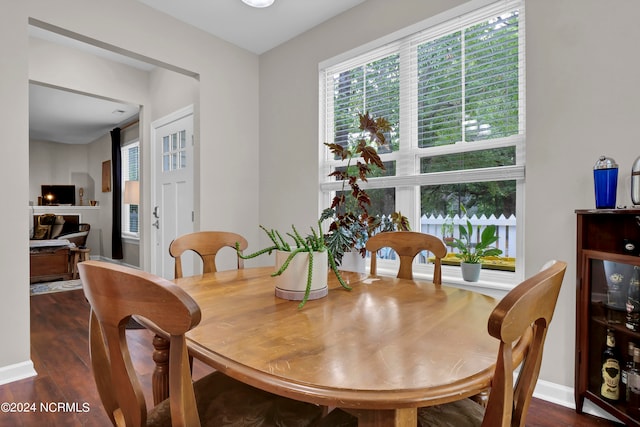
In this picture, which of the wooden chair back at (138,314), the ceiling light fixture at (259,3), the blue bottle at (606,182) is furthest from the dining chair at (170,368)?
the ceiling light fixture at (259,3)

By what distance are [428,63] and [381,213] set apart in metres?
1.17

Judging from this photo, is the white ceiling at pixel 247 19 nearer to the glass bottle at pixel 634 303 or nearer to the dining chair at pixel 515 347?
the glass bottle at pixel 634 303

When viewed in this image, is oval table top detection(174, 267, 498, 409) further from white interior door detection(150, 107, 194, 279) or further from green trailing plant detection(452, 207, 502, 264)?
white interior door detection(150, 107, 194, 279)

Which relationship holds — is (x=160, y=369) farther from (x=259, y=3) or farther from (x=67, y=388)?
(x=259, y=3)

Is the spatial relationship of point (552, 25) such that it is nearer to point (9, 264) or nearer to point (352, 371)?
point (352, 371)

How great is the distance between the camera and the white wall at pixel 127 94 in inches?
83.8

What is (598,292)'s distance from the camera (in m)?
1.67

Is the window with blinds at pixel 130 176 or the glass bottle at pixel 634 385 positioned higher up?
the window with blinds at pixel 130 176

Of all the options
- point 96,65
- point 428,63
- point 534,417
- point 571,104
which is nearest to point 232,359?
point 534,417

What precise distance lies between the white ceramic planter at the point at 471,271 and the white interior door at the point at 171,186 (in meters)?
2.86

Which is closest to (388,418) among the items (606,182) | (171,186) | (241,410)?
(241,410)

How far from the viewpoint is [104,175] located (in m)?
7.36

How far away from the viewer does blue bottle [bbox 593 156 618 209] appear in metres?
1.57

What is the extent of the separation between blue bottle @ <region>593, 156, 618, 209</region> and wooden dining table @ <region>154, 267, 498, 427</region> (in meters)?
0.89
